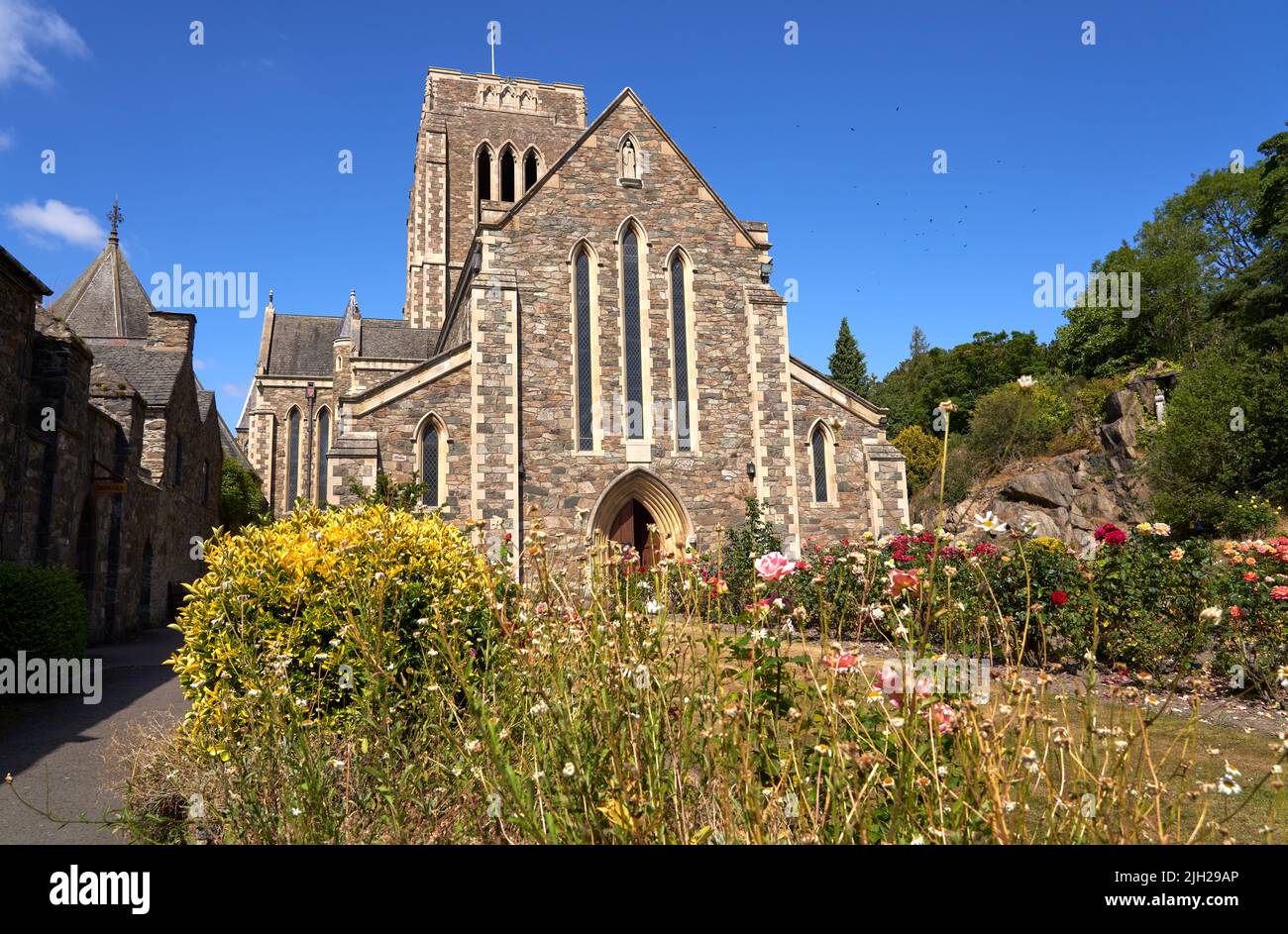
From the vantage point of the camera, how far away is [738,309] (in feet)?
61.8

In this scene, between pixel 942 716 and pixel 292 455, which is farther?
pixel 292 455

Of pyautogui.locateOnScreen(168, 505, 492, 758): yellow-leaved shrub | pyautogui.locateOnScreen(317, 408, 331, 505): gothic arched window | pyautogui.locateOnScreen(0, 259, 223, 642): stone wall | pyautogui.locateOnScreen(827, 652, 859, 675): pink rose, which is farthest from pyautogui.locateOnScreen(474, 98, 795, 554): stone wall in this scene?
pyautogui.locateOnScreen(317, 408, 331, 505): gothic arched window

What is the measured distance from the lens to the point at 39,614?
9.74 metres

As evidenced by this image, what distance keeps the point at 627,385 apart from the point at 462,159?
24.8 m

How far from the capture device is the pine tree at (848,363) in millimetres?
54969

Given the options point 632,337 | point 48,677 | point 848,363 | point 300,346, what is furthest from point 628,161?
point 848,363

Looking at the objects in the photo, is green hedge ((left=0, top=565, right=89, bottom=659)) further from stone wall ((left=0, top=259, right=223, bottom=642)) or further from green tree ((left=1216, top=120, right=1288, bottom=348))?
green tree ((left=1216, top=120, right=1288, bottom=348))

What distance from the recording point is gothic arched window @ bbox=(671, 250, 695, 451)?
18.0m

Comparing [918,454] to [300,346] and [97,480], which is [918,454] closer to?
[300,346]

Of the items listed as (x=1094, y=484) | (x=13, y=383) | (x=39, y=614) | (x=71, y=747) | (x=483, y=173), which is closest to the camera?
(x=71, y=747)

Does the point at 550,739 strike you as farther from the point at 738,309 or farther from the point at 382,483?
the point at 738,309

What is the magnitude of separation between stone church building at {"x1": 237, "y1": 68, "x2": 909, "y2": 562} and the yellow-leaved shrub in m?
10.6

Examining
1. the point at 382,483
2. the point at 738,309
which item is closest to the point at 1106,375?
the point at 738,309
